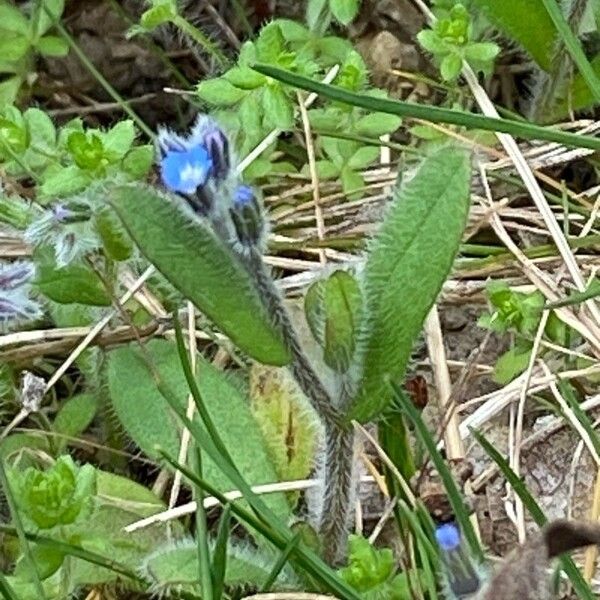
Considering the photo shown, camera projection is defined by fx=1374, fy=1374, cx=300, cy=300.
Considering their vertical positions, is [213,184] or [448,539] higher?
[213,184]

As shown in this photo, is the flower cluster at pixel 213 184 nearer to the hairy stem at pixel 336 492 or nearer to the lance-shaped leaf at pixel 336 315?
the lance-shaped leaf at pixel 336 315

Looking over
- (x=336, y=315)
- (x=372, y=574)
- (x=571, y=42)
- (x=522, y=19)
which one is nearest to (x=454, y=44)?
(x=522, y=19)

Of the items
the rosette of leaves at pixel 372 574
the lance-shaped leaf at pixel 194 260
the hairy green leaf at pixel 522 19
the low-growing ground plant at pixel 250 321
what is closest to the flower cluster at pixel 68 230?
the low-growing ground plant at pixel 250 321

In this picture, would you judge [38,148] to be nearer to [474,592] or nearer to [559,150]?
[559,150]

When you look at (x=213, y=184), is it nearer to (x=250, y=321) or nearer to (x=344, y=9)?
(x=250, y=321)

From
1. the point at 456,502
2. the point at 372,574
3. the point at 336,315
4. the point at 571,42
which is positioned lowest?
the point at 372,574

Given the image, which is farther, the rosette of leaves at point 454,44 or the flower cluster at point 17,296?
the rosette of leaves at point 454,44

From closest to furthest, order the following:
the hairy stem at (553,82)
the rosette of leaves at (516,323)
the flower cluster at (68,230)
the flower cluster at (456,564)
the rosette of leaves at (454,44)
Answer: the flower cluster at (456,564) < the flower cluster at (68,230) < the rosette of leaves at (516,323) < the rosette of leaves at (454,44) < the hairy stem at (553,82)

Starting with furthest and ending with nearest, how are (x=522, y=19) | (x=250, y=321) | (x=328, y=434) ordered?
(x=522, y=19), (x=328, y=434), (x=250, y=321)
